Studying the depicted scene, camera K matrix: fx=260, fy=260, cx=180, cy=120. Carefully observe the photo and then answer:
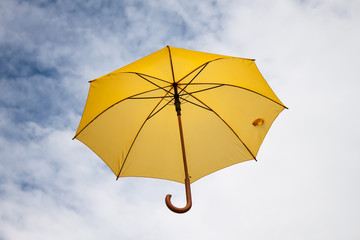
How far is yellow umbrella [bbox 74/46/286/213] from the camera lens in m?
3.16

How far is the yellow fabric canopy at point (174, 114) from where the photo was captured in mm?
3162

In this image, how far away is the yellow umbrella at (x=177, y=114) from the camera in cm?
316

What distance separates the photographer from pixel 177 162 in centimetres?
359

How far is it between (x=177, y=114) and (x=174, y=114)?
0.52m

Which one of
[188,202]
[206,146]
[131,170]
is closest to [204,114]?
[206,146]

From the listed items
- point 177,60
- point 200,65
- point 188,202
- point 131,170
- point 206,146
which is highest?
point 177,60

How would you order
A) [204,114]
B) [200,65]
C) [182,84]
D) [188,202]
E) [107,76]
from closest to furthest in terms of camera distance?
1. [188,202]
2. [200,65]
3. [107,76]
4. [182,84]
5. [204,114]

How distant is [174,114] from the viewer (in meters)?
3.64

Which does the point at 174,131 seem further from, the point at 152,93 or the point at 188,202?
the point at 188,202

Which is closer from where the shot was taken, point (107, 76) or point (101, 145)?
point (107, 76)

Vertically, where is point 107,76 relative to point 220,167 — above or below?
above

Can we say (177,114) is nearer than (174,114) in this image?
Yes

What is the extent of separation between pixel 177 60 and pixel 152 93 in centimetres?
65

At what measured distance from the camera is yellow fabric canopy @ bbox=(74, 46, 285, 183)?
124 inches
